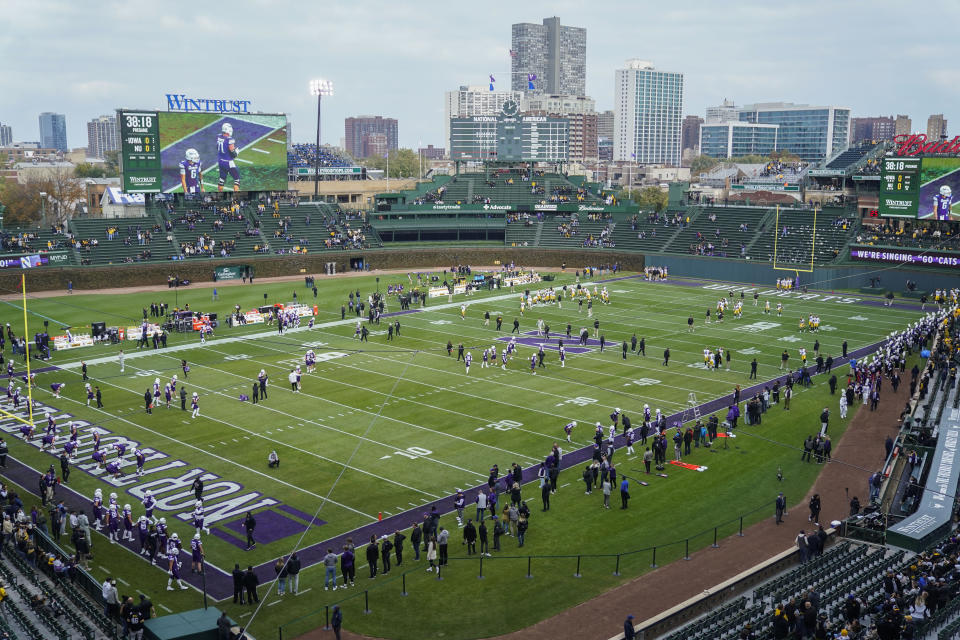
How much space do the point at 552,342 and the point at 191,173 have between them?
41.8m

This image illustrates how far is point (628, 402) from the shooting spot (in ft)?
120

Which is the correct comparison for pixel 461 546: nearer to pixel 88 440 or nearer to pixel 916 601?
pixel 916 601

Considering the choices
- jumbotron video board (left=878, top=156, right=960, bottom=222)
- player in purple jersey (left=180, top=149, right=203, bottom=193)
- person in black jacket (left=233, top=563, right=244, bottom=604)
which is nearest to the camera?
person in black jacket (left=233, top=563, right=244, bottom=604)

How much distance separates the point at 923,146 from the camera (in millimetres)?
66375

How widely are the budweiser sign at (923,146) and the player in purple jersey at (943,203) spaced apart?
9.33ft

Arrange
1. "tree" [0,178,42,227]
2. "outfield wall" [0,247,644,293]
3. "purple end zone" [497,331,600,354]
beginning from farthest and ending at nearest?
"tree" [0,178,42,227] → "outfield wall" [0,247,644,293] → "purple end zone" [497,331,600,354]

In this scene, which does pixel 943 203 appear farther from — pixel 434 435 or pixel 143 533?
pixel 143 533

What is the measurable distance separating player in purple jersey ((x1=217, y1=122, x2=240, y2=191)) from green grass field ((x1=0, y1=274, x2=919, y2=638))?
2282 cm

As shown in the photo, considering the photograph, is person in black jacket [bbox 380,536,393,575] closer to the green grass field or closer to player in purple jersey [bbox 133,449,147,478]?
the green grass field

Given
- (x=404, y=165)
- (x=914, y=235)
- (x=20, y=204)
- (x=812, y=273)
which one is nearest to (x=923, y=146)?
(x=914, y=235)

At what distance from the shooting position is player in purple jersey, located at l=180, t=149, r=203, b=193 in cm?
7431

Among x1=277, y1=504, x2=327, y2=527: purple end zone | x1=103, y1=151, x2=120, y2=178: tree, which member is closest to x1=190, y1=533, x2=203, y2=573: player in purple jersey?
x1=277, y1=504, x2=327, y2=527: purple end zone

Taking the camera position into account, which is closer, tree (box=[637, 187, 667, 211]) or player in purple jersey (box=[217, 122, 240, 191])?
player in purple jersey (box=[217, 122, 240, 191])

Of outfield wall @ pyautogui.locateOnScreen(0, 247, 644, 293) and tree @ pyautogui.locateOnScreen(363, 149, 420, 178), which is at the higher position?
tree @ pyautogui.locateOnScreen(363, 149, 420, 178)
